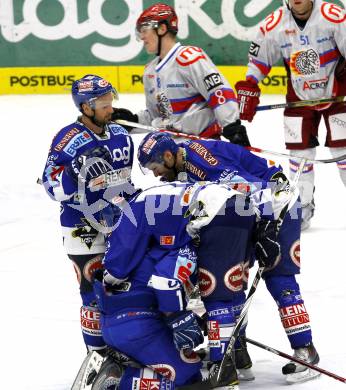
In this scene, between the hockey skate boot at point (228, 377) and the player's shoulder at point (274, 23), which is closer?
the hockey skate boot at point (228, 377)


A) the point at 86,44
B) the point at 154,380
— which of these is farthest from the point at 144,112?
the point at 86,44

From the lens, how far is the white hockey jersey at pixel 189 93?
564cm

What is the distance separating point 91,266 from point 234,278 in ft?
2.35

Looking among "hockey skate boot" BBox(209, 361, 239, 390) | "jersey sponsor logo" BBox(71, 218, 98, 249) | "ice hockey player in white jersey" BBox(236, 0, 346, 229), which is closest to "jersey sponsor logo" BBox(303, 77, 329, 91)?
"ice hockey player in white jersey" BBox(236, 0, 346, 229)

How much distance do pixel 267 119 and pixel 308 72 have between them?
2.71 m

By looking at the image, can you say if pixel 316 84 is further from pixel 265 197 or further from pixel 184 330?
pixel 184 330

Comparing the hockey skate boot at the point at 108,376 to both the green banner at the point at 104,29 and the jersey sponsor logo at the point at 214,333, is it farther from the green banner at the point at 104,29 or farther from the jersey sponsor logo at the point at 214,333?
the green banner at the point at 104,29

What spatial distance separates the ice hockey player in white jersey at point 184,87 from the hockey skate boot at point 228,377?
1885mm

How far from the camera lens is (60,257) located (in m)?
6.20

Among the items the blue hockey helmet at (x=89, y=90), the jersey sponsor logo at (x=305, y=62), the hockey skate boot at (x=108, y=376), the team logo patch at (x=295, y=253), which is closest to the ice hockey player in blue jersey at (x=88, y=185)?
the blue hockey helmet at (x=89, y=90)

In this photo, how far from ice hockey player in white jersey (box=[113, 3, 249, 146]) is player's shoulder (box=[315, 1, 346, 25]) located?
888mm

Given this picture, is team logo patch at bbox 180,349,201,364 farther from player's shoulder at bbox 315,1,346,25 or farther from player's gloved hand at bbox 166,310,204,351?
player's shoulder at bbox 315,1,346,25

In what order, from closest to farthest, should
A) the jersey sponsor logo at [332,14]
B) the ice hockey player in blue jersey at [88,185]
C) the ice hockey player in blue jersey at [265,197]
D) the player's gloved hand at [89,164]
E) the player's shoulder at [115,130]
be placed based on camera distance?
the ice hockey player in blue jersey at [265,197]
the player's gloved hand at [89,164]
the ice hockey player in blue jersey at [88,185]
the player's shoulder at [115,130]
the jersey sponsor logo at [332,14]

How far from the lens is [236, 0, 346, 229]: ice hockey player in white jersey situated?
6305 millimetres
